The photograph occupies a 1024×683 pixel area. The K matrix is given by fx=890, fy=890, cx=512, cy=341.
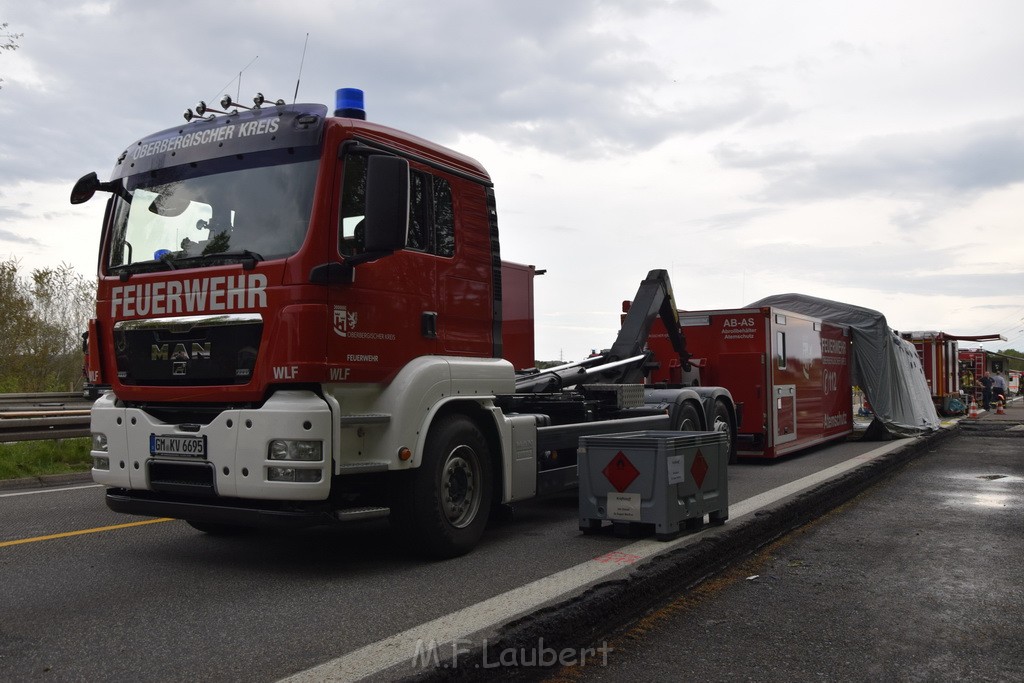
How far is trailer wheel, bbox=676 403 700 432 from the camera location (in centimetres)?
1052

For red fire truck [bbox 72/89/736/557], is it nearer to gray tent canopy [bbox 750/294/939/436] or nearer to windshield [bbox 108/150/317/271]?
windshield [bbox 108/150/317/271]

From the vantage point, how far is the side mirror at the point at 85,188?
639 cm

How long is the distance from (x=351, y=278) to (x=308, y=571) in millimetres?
1991

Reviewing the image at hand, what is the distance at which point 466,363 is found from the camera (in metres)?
6.43

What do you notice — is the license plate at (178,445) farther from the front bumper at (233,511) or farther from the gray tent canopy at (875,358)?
the gray tent canopy at (875,358)

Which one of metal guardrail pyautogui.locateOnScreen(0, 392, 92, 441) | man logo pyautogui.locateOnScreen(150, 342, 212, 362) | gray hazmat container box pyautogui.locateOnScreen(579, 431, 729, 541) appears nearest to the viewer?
man logo pyautogui.locateOnScreen(150, 342, 212, 362)

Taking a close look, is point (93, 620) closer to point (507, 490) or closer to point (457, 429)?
point (457, 429)

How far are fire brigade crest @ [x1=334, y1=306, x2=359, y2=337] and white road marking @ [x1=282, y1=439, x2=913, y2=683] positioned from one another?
185 centimetres

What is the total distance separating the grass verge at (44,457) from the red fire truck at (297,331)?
5997 millimetres

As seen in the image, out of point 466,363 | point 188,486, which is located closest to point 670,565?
point 466,363

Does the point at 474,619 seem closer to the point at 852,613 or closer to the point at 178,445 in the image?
the point at 852,613

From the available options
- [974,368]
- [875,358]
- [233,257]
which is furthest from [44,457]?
[974,368]

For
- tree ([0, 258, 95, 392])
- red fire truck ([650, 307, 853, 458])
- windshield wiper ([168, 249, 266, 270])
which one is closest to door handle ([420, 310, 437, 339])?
windshield wiper ([168, 249, 266, 270])

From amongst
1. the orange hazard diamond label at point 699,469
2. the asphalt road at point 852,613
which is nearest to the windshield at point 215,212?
the asphalt road at point 852,613
